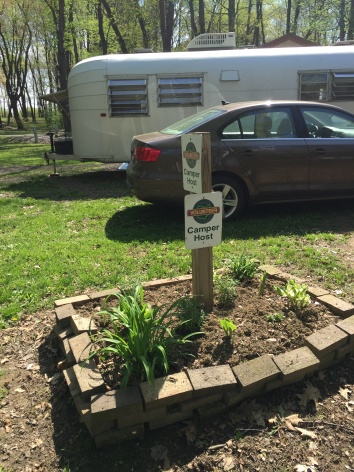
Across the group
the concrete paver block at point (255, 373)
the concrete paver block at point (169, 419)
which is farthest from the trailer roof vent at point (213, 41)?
the concrete paver block at point (169, 419)

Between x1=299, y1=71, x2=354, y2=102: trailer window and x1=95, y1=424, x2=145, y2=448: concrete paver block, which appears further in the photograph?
x1=299, y1=71, x2=354, y2=102: trailer window

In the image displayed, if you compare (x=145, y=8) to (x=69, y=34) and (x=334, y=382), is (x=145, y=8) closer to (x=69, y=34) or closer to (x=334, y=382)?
(x=69, y=34)

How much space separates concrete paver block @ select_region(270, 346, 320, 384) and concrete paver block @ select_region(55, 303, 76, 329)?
149 centimetres

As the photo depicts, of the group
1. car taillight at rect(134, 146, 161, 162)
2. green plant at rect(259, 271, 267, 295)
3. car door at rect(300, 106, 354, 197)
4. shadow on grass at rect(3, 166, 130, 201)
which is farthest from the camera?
shadow on grass at rect(3, 166, 130, 201)

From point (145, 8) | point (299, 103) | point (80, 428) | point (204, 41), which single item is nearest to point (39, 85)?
point (145, 8)

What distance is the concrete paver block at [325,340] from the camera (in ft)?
8.13

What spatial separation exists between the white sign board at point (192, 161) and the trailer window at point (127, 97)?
6.06 metres

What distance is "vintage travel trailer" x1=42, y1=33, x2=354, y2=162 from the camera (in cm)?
785

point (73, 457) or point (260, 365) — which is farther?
point (260, 365)

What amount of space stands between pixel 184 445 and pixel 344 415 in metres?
0.93

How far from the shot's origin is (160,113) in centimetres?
836

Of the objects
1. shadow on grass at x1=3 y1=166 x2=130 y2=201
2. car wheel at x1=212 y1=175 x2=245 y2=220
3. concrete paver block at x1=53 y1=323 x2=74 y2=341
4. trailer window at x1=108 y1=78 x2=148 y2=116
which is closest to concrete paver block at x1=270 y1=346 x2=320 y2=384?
concrete paver block at x1=53 y1=323 x2=74 y2=341

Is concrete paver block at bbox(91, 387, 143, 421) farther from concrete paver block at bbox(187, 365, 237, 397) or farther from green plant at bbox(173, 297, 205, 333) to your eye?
green plant at bbox(173, 297, 205, 333)

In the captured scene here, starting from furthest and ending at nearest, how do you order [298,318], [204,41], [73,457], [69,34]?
[69,34] → [204,41] → [298,318] → [73,457]
